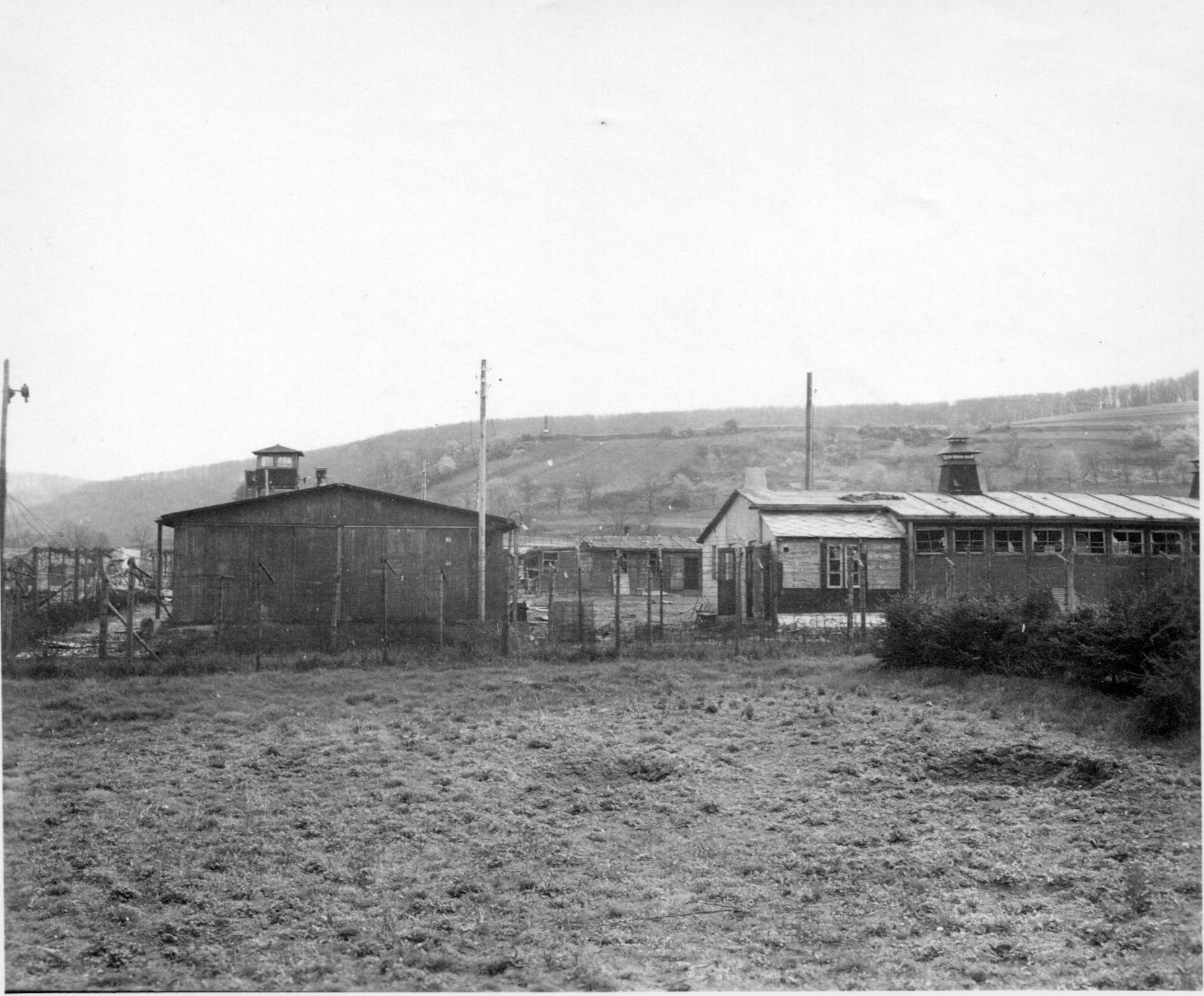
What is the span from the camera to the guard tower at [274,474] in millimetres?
20875

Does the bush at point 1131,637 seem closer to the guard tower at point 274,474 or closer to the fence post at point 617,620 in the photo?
the fence post at point 617,620

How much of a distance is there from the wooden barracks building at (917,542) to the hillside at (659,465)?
0.68 metres

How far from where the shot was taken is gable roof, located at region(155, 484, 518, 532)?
20078mm

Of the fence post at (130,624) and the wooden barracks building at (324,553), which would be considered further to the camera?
the wooden barracks building at (324,553)

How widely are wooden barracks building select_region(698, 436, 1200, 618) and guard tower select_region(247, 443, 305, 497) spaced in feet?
34.1

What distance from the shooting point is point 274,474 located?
851 inches

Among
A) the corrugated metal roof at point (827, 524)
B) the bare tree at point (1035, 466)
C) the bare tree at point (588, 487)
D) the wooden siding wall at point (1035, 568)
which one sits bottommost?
the wooden siding wall at point (1035, 568)

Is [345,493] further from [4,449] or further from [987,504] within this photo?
[987,504]

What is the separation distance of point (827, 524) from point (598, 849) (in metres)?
16.4

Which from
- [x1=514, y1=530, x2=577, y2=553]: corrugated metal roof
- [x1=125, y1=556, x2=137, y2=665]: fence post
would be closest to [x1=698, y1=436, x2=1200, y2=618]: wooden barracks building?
[x1=514, y1=530, x2=577, y2=553]: corrugated metal roof

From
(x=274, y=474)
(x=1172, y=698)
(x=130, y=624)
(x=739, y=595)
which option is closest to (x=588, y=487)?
(x=739, y=595)

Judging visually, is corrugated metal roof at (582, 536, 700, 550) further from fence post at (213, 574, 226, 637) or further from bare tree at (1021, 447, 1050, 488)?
fence post at (213, 574, 226, 637)

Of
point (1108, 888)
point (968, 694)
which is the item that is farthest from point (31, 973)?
point (968, 694)

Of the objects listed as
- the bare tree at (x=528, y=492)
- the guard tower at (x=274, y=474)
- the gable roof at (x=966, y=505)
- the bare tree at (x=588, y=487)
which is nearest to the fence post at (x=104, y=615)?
the guard tower at (x=274, y=474)
